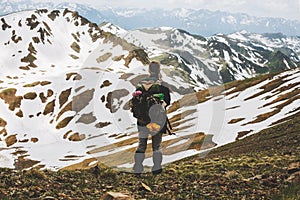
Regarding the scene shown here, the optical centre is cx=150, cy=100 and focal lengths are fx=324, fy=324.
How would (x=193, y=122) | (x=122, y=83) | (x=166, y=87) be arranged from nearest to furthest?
(x=166, y=87)
(x=193, y=122)
(x=122, y=83)

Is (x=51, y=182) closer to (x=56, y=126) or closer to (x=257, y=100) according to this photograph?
(x=257, y=100)

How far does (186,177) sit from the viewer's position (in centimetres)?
1545

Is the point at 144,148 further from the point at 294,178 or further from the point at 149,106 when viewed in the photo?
the point at 294,178

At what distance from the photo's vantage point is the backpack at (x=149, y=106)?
14320 millimetres

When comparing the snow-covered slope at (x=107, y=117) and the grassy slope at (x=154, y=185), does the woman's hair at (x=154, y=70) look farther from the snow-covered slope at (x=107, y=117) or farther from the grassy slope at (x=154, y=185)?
the snow-covered slope at (x=107, y=117)

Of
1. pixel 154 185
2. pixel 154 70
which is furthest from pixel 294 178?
pixel 154 70

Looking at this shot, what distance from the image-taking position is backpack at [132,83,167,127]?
47.0 feet

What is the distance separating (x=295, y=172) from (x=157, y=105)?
6216 mm

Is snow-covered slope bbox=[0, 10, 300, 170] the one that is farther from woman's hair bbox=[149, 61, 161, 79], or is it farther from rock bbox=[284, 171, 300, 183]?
rock bbox=[284, 171, 300, 183]

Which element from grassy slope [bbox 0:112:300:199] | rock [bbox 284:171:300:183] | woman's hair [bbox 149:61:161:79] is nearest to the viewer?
grassy slope [bbox 0:112:300:199]

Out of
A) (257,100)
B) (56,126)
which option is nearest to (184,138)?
(257,100)

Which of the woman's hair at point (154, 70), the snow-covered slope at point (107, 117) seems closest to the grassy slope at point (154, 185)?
the woman's hair at point (154, 70)

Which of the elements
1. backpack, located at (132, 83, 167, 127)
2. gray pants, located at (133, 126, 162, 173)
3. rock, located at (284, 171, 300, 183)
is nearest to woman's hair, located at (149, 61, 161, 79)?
backpack, located at (132, 83, 167, 127)

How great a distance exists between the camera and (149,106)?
14.3 meters
